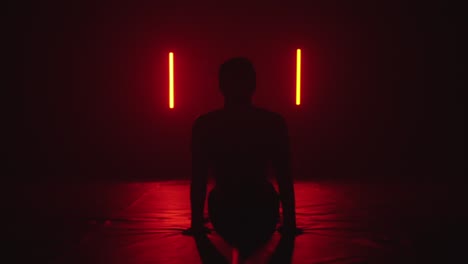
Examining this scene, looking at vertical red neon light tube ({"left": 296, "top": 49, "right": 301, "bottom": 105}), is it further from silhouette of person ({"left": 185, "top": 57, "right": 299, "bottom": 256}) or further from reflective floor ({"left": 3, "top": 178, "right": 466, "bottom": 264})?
silhouette of person ({"left": 185, "top": 57, "right": 299, "bottom": 256})

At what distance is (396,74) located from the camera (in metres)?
5.88

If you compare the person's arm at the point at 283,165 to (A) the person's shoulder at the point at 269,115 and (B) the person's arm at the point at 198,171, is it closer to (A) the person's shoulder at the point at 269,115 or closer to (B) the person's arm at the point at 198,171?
(A) the person's shoulder at the point at 269,115

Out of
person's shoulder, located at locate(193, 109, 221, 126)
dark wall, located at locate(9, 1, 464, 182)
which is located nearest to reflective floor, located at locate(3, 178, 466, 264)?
person's shoulder, located at locate(193, 109, 221, 126)

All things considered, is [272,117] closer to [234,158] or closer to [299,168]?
Answer: [234,158]

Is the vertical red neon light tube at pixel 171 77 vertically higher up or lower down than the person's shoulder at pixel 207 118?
higher up

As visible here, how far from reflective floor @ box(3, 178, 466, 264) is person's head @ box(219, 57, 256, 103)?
31.7 inches

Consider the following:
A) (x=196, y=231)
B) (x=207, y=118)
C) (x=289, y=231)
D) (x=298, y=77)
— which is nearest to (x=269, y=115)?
(x=207, y=118)

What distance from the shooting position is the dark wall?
19.0ft

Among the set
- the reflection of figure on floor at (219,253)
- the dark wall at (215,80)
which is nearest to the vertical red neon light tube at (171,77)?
the dark wall at (215,80)

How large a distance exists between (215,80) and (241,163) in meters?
3.98

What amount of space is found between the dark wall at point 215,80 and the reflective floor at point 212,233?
178 centimetres

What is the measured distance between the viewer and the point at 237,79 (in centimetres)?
207

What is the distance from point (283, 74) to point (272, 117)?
12.9 ft

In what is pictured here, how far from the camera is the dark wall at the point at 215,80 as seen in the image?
5789 millimetres
